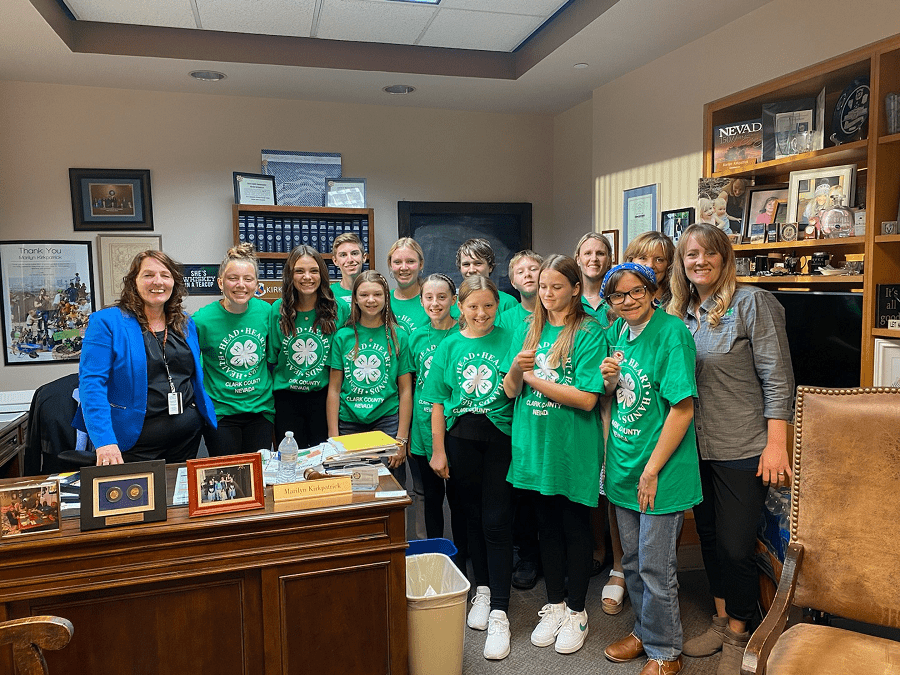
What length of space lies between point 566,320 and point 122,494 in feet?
4.93

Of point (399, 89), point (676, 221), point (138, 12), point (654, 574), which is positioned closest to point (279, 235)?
point (399, 89)

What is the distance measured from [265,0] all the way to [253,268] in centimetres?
154

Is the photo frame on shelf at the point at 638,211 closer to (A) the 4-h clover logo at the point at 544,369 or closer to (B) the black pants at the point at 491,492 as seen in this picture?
(A) the 4-h clover logo at the point at 544,369

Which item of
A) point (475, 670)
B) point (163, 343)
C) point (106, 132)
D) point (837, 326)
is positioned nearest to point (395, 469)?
point (475, 670)

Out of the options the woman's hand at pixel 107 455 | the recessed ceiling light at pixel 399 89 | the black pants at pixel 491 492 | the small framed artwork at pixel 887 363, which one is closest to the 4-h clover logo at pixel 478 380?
the black pants at pixel 491 492

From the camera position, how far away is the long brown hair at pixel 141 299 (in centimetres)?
241

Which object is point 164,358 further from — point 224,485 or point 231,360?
point 224,485

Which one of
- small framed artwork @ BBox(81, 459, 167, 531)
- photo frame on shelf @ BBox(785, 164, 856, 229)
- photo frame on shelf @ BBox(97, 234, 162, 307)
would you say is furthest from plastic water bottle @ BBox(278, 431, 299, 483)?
photo frame on shelf @ BBox(97, 234, 162, 307)

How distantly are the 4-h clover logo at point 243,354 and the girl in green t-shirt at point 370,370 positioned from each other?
1.10ft

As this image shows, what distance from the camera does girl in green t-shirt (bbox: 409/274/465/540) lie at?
276 centimetres

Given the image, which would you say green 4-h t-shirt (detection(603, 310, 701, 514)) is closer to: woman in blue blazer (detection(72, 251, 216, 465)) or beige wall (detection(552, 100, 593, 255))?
woman in blue blazer (detection(72, 251, 216, 465))

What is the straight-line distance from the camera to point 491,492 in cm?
251

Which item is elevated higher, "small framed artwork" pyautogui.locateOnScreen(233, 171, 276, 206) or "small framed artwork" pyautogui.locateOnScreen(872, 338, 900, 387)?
"small framed artwork" pyautogui.locateOnScreen(233, 171, 276, 206)

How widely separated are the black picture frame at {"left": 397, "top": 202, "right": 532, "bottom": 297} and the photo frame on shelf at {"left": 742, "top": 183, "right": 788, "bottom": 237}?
243 cm
